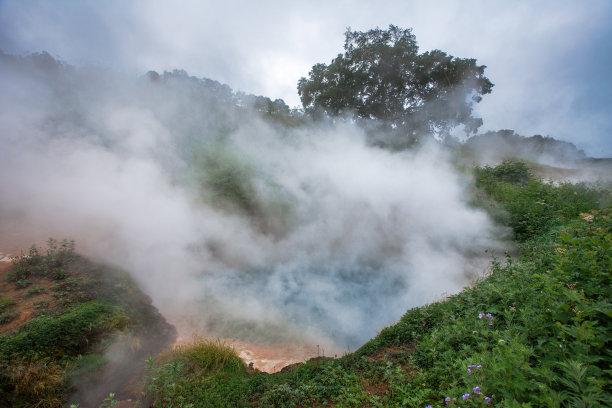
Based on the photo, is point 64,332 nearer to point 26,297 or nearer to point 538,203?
point 26,297

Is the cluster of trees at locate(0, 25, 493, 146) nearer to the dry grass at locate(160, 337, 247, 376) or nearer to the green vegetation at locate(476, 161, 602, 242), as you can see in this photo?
the green vegetation at locate(476, 161, 602, 242)

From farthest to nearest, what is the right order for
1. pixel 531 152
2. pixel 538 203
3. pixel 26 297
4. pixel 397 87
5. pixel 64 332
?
pixel 531 152 → pixel 397 87 → pixel 538 203 → pixel 26 297 → pixel 64 332

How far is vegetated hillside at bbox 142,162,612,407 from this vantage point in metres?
1.76

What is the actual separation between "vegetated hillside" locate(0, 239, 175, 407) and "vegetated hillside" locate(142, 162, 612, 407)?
0.69 m

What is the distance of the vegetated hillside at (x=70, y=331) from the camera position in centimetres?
330

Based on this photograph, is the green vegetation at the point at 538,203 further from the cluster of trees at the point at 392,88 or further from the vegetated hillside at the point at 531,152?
the vegetated hillside at the point at 531,152

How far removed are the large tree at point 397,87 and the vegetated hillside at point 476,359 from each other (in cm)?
1157

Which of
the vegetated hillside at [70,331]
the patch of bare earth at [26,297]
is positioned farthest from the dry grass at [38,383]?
the patch of bare earth at [26,297]

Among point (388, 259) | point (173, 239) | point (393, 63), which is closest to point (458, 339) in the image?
point (388, 259)

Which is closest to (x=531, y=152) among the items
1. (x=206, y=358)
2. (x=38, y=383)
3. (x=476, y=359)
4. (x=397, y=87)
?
(x=397, y=87)

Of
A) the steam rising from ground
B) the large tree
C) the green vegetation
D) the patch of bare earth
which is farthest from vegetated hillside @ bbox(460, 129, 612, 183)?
the patch of bare earth

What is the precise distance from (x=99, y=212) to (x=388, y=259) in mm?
7919

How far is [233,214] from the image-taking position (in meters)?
8.38

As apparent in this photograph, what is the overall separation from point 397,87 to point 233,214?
12.4m
